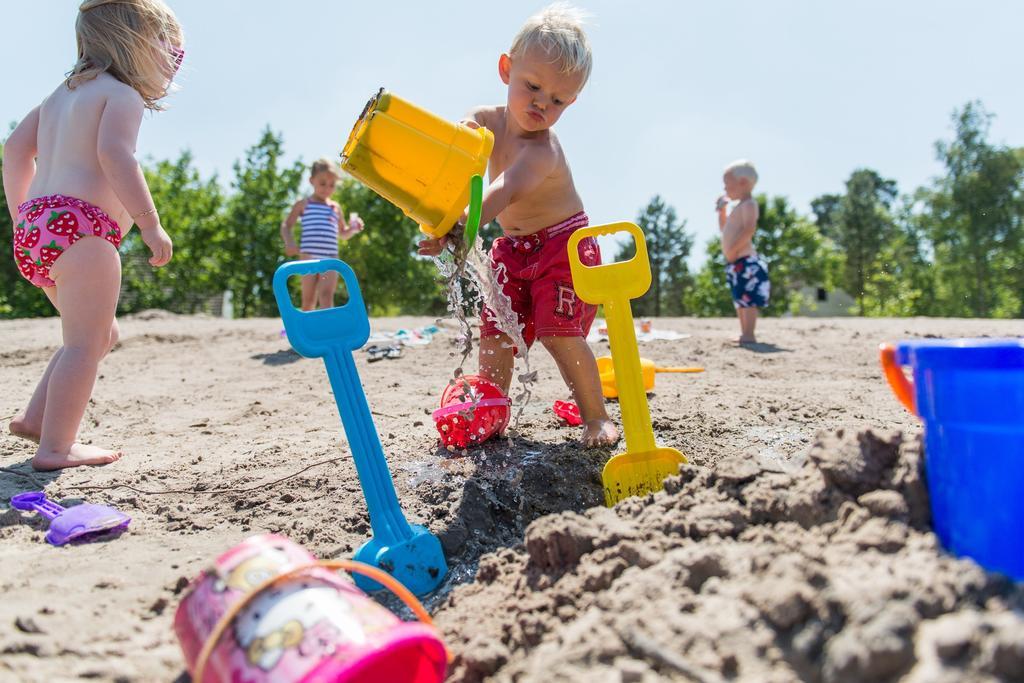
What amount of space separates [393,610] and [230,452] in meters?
1.42

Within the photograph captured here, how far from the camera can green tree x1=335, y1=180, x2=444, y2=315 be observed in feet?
69.4

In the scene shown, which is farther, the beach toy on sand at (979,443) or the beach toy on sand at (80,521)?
the beach toy on sand at (80,521)

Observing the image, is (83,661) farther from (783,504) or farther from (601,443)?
(601,443)

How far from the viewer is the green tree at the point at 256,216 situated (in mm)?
16938

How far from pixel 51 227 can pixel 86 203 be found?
14 cm

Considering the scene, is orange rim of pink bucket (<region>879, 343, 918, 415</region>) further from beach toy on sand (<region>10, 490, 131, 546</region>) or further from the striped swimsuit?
the striped swimsuit

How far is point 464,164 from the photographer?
7.16 feet

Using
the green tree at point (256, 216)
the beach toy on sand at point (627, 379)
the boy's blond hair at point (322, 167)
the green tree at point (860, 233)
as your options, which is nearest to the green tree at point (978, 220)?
the green tree at point (860, 233)

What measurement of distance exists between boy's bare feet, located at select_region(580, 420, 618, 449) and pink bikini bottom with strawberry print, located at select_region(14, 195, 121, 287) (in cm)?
184

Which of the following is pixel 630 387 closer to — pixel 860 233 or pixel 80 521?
pixel 80 521

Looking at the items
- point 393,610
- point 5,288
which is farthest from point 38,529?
point 5,288

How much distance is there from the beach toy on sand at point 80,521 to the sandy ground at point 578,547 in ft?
0.14

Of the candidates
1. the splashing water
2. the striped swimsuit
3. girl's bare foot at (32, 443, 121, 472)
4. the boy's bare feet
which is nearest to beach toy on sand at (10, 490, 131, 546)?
girl's bare foot at (32, 443, 121, 472)

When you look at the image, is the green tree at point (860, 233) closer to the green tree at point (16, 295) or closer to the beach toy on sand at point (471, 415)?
the green tree at point (16, 295)
